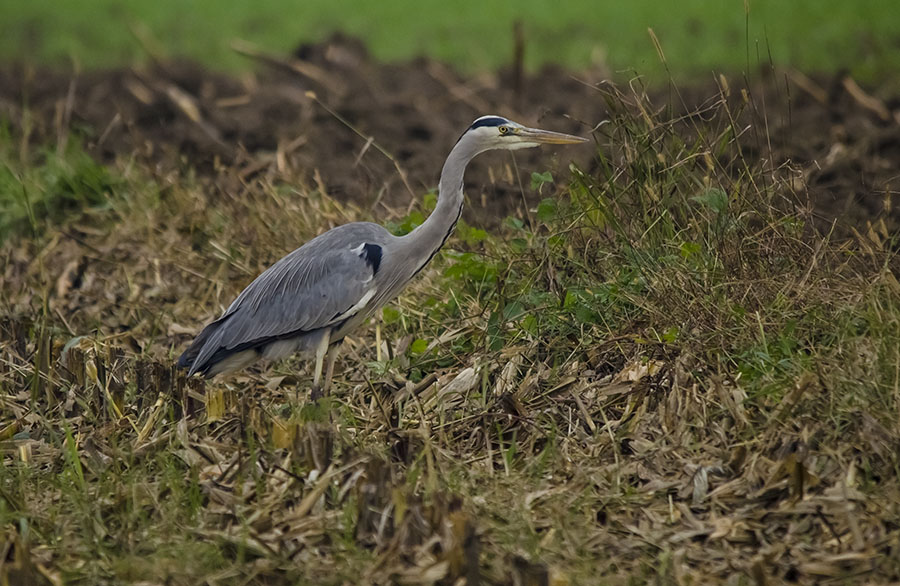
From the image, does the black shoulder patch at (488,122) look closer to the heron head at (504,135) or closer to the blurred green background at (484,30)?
the heron head at (504,135)

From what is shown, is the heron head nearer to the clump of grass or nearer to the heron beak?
the heron beak

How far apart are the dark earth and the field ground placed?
0.14 m

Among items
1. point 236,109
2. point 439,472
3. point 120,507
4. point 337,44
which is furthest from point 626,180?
point 337,44

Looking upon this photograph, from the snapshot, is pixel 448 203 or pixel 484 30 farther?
pixel 484 30

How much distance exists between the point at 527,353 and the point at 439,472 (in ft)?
3.35

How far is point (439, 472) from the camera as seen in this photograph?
15.6 ft

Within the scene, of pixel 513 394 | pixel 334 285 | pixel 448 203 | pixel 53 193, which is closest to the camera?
pixel 513 394

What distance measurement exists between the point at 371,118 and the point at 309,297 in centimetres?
444

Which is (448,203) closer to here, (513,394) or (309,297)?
(309,297)

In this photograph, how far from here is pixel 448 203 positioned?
5.60 metres

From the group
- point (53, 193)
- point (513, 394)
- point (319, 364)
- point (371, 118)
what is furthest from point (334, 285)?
point (371, 118)

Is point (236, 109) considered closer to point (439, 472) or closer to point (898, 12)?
point (439, 472)

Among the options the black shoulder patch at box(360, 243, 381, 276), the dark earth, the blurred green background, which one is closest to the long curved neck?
the black shoulder patch at box(360, 243, 381, 276)

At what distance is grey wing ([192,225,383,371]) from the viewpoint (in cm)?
570
